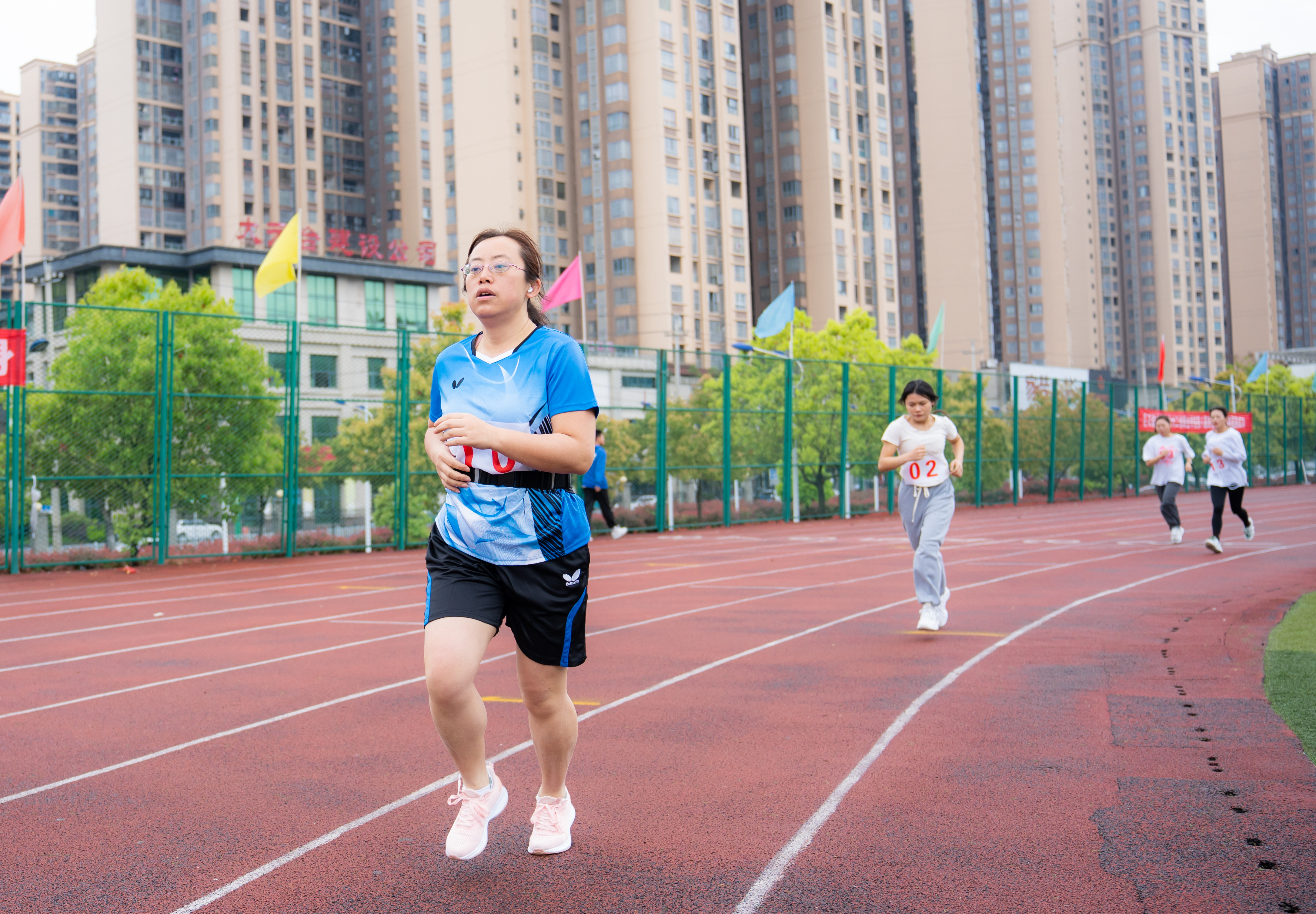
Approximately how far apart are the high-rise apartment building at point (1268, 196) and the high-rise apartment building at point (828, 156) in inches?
3472

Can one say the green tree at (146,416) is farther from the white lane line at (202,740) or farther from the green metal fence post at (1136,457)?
the green metal fence post at (1136,457)

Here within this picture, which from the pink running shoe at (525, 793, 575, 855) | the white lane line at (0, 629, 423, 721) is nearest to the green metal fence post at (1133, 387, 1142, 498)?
the white lane line at (0, 629, 423, 721)

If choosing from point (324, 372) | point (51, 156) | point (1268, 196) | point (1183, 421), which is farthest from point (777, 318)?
point (1268, 196)

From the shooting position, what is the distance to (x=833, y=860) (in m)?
3.70

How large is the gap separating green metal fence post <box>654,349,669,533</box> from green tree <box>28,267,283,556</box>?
23.6 ft

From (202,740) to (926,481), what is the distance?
5.16 m

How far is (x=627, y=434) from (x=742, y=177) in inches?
2208

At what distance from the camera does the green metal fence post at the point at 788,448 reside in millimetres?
24109

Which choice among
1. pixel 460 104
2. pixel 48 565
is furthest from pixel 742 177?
pixel 48 565

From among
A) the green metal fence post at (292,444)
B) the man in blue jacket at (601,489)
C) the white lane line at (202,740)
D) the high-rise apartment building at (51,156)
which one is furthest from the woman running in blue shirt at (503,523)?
the high-rise apartment building at (51,156)

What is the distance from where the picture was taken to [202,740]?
5.50 m

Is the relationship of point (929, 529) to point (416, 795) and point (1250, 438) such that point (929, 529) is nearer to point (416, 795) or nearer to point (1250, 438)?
point (416, 795)

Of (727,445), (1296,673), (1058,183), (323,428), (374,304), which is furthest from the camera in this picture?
(1058,183)

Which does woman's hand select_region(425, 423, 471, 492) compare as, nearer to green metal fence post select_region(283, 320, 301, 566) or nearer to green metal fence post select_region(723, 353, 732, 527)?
green metal fence post select_region(283, 320, 301, 566)
